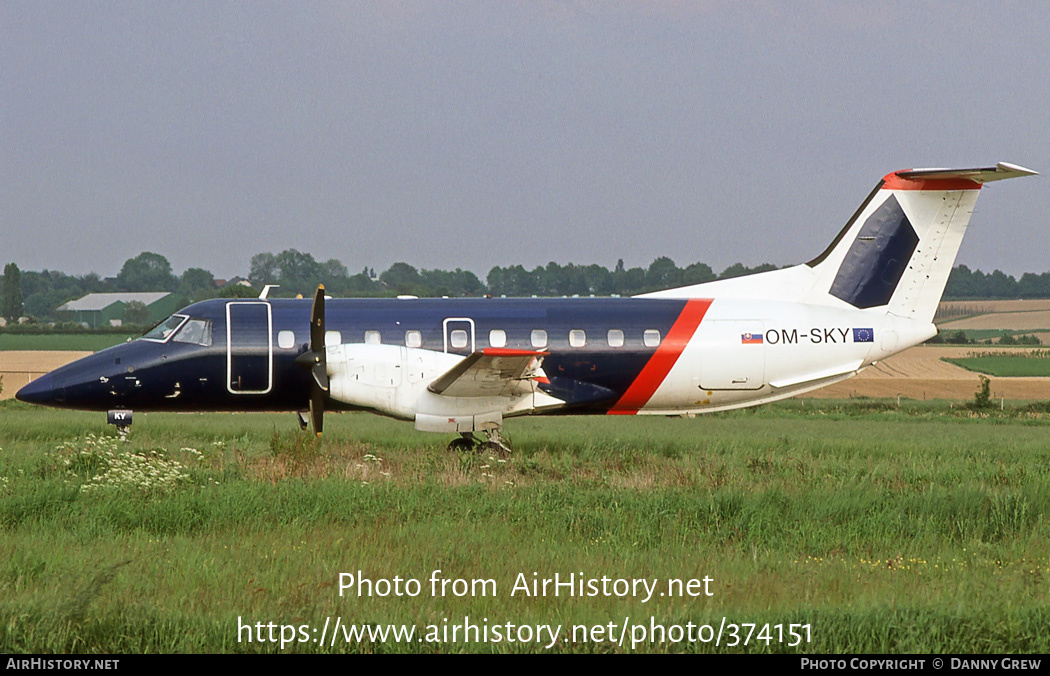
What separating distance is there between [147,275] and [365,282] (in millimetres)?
49246

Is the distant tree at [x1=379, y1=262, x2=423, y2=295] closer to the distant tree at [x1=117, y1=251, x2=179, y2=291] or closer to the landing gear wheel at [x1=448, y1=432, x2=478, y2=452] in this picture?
the distant tree at [x1=117, y1=251, x2=179, y2=291]

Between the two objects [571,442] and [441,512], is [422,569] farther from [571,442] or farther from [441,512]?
[571,442]

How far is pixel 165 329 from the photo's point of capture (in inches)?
744

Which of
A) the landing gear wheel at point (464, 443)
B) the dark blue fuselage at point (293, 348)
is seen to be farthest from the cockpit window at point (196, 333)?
the landing gear wheel at point (464, 443)

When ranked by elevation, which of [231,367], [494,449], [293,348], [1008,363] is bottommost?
[1008,363]

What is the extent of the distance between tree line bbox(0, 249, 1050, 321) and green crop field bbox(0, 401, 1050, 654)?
32.0m

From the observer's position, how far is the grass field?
201ft

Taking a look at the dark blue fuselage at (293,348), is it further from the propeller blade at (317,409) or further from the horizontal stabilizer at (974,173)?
the horizontal stabilizer at (974,173)

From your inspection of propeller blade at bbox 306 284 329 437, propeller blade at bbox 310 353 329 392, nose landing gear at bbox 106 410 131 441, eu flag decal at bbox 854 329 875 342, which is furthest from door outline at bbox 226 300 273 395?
eu flag decal at bbox 854 329 875 342

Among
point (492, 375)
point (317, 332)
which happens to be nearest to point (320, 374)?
point (317, 332)

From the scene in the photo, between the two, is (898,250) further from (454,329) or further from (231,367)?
(231,367)

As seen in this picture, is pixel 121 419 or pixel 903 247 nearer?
pixel 121 419

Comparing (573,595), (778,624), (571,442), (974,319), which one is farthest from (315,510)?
(974,319)

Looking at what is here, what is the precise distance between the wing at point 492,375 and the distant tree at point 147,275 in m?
126
